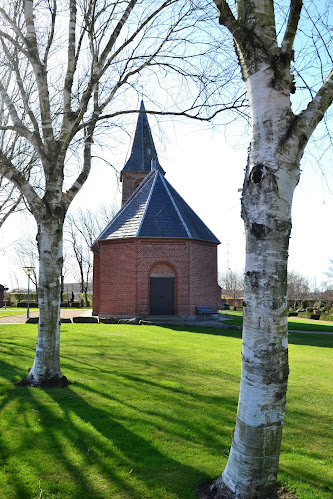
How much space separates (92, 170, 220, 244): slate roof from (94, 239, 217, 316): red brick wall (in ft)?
1.94

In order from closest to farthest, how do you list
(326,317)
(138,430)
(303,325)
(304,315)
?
1. (138,430)
2. (303,325)
3. (326,317)
4. (304,315)

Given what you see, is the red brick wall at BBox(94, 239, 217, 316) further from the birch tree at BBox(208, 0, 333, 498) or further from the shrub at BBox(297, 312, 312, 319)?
the birch tree at BBox(208, 0, 333, 498)

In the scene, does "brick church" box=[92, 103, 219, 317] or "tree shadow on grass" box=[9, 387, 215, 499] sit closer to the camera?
"tree shadow on grass" box=[9, 387, 215, 499]

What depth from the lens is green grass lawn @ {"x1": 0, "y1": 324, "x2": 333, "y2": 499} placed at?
3949 millimetres

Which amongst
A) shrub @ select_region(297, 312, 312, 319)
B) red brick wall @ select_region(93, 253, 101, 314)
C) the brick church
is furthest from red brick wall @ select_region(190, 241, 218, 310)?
shrub @ select_region(297, 312, 312, 319)

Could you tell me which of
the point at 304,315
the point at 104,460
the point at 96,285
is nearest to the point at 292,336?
the point at 96,285

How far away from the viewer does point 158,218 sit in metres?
25.8

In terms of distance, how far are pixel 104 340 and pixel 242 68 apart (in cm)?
1237

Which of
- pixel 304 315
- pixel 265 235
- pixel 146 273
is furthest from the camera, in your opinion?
pixel 304 315

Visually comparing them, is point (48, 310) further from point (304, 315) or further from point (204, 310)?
point (304, 315)

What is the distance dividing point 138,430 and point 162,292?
19725mm

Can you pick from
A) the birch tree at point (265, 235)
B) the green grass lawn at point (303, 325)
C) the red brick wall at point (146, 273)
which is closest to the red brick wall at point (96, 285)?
the red brick wall at point (146, 273)

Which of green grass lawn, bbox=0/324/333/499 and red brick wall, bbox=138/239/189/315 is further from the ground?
red brick wall, bbox=138/239/189/315

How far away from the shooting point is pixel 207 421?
19.1 ft
